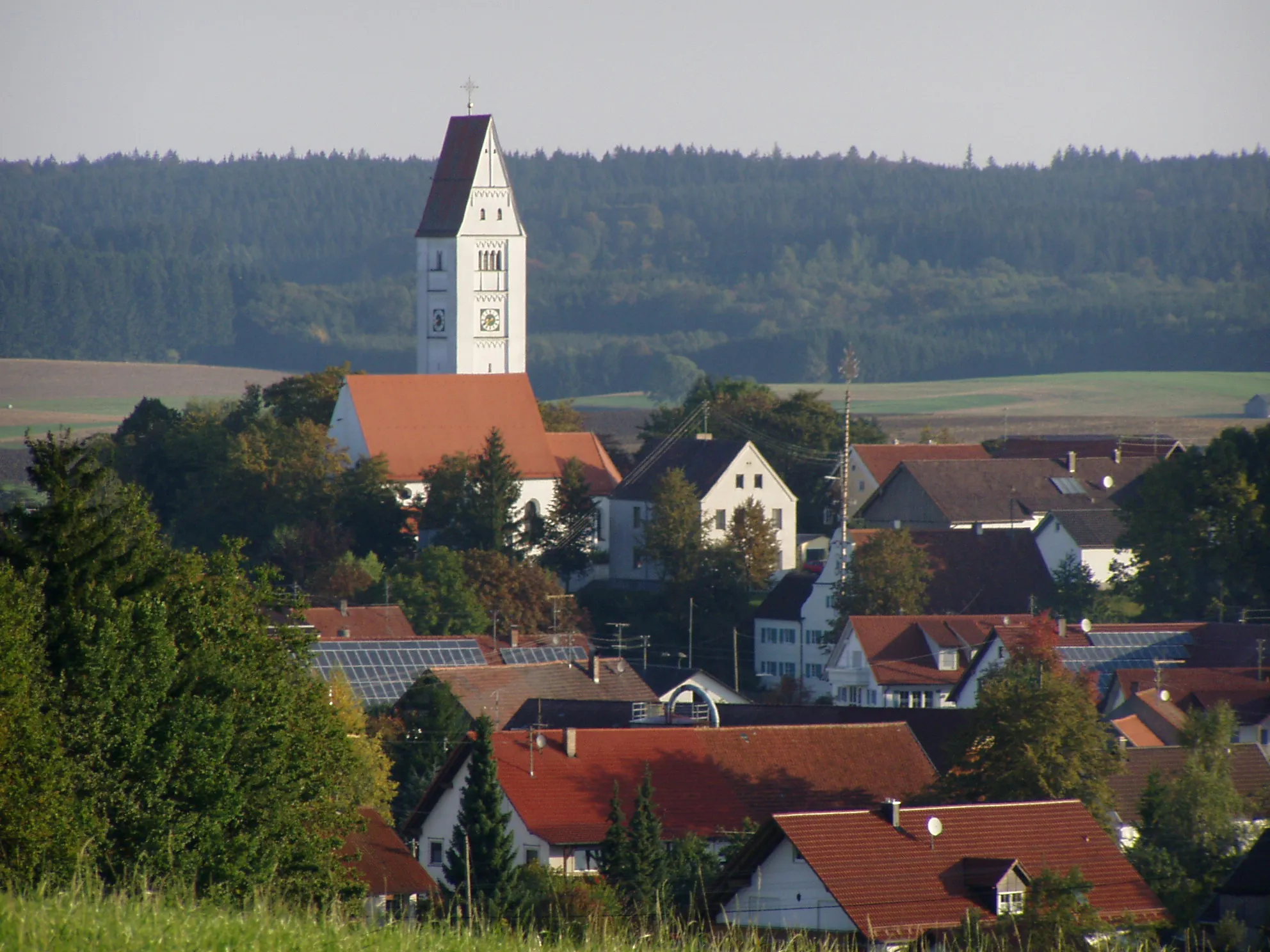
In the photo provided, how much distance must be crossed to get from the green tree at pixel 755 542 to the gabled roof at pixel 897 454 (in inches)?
626

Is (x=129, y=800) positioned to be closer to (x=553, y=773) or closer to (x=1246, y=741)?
(x=553, y=773)

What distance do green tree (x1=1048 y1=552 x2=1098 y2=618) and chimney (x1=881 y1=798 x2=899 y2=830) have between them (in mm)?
36892

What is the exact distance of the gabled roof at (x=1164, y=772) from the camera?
124 ft

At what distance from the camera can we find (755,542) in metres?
72.7

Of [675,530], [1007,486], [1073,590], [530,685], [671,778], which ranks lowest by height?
A: [671,778]

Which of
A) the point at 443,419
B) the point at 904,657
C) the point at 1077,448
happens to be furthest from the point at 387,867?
the point at 1077,448

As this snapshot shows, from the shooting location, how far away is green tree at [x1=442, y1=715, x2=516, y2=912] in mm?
30328

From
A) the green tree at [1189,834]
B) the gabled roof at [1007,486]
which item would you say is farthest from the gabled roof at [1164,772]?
the gabled roof at [1007,486]

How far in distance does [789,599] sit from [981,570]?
20.7 ft

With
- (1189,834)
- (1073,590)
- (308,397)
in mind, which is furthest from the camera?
(308,397)

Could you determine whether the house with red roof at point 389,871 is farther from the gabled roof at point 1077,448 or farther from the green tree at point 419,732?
the gabled roof at point 1077,448

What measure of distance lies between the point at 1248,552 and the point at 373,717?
2867 centimetres

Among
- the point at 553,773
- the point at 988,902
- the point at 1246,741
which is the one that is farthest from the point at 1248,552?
the point at 988,902

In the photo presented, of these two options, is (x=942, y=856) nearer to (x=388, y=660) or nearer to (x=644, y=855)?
(x=644, y=855)
